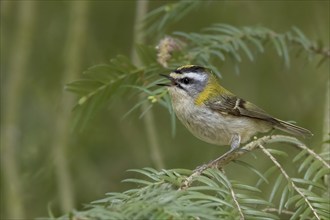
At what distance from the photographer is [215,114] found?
2889 mm

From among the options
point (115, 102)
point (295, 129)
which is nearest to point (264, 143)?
point (295, 129)

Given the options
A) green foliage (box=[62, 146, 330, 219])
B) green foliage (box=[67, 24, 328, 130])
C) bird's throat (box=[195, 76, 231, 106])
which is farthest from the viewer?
bird's throat (box=[195, 76, 231, 106])

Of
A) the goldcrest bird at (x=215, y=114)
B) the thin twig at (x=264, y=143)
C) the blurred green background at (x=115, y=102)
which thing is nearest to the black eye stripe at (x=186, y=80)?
the goldcrest bird at (x=215, y=114)

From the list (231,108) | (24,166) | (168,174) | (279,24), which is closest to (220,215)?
(168,174)

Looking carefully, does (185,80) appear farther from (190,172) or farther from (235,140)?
(190,172)

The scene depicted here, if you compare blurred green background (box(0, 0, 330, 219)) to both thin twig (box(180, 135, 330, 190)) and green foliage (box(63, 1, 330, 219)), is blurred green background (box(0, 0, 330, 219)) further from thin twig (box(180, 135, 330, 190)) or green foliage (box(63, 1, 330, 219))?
thin twig (box(180, 135, 330, 190))

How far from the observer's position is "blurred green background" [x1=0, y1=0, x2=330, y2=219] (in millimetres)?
2848

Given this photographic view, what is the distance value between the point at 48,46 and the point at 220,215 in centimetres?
179

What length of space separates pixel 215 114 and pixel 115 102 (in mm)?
443

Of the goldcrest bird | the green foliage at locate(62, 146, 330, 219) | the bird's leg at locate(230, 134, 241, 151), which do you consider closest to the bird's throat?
the goldcrest bird

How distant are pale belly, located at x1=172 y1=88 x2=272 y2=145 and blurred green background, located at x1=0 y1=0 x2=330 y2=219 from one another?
0.18 metres

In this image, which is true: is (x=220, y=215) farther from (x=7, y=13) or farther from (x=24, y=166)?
(x=7, y=13)

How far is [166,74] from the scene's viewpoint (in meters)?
2.50

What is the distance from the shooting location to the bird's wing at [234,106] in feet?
9.21
